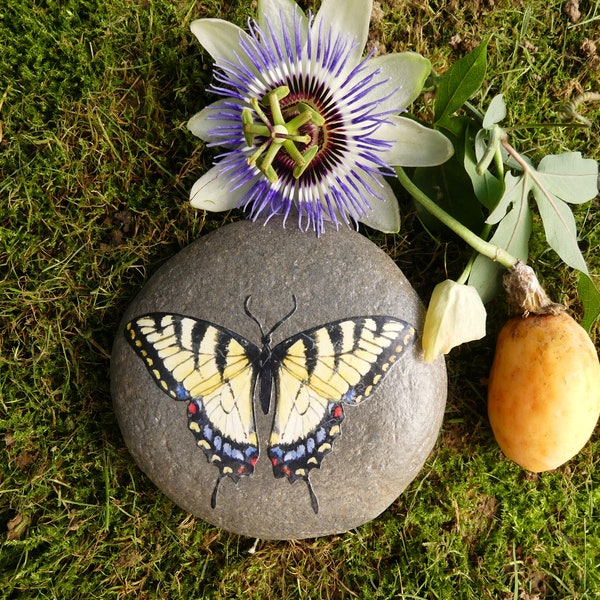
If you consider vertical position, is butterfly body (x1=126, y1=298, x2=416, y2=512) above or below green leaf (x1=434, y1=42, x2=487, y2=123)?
below

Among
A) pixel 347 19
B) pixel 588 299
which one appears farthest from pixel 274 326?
pixel 588 299

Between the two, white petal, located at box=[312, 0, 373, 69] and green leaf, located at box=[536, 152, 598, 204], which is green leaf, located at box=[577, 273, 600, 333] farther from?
white petal, located at box=[312, 0, 373, 69]

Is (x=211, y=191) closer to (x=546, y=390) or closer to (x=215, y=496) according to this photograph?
(x=215, y=496)

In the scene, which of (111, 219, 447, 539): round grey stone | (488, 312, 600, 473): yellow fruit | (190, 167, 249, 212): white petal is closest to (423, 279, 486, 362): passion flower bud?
(111, 219, 447, 539): round grey stone

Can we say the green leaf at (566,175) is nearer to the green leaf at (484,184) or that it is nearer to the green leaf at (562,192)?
the green leaf at (562,192)

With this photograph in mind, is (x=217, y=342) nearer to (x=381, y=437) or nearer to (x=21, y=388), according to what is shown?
(x=381, y=437)
